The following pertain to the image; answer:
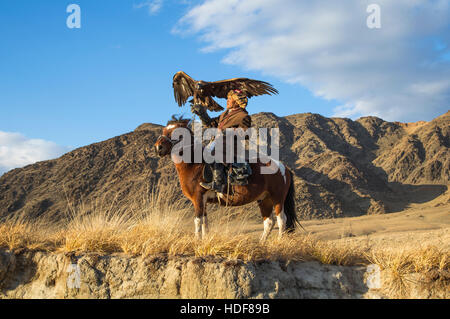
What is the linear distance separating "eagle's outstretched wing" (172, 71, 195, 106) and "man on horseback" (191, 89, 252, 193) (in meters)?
0.71

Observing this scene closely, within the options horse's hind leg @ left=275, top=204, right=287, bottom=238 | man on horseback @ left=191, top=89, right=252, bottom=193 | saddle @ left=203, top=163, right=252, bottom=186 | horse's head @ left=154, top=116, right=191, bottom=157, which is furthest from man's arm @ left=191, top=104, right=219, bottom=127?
horse's hind leg @ left=275, top=204, right=287, bottom=238

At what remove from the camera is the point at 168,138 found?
5727mm

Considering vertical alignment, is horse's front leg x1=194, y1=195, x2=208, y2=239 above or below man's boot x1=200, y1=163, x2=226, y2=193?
below

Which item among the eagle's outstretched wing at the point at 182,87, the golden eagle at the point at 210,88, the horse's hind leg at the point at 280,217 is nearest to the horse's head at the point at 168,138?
the golden eagle at the point at 210,88

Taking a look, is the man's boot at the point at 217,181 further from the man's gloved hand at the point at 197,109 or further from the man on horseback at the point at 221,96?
the man's gloved hand at the point at 197,109

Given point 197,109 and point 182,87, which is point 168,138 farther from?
point 182,87

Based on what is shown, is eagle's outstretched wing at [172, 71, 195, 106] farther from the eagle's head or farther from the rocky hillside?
the rocky hillside

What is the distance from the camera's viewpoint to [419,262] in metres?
4.95

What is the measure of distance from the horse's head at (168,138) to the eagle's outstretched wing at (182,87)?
93cm

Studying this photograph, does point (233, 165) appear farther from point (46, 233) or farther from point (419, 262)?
point (46, 233)

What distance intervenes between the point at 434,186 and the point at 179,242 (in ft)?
103

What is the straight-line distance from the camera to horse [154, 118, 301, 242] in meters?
5.71

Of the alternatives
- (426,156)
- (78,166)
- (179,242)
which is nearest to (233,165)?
(179,242)

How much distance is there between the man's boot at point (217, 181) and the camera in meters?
5.68
